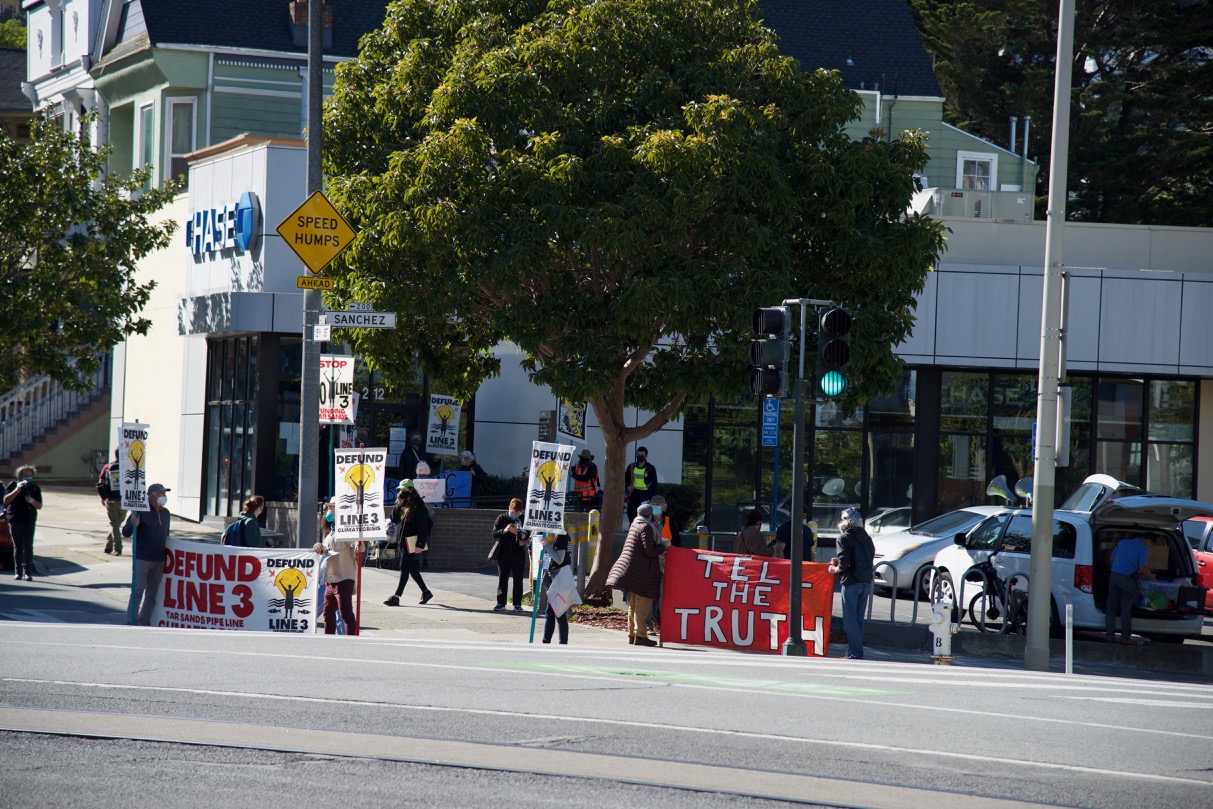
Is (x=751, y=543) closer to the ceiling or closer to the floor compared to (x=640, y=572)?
closer to the ceiling

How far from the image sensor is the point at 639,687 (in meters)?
10.4

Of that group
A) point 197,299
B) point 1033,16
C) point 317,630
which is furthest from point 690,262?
point 1033,16

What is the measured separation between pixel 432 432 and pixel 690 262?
33.0 feet

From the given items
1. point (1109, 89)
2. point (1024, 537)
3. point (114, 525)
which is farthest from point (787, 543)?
point (1109, 89)

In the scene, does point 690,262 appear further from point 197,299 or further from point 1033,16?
point 1033,16

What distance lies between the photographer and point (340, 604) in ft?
50.6

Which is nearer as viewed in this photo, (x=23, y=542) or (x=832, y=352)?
(x=832, y=352)

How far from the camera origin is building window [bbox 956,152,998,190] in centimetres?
3762

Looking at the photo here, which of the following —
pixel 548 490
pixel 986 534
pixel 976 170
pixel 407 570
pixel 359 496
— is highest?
pixel 976 170

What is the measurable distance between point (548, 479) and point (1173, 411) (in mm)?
18072

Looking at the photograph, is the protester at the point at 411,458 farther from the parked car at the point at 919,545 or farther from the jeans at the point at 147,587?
the jeans at the point at 147,587

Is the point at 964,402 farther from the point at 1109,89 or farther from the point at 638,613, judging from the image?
the point at 638,613

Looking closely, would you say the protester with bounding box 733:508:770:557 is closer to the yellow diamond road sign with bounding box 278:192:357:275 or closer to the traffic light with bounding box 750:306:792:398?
the traffic light with bounding box 750:306:792:398

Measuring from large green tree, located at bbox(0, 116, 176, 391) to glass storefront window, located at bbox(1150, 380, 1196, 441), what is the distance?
2138 centimetres
